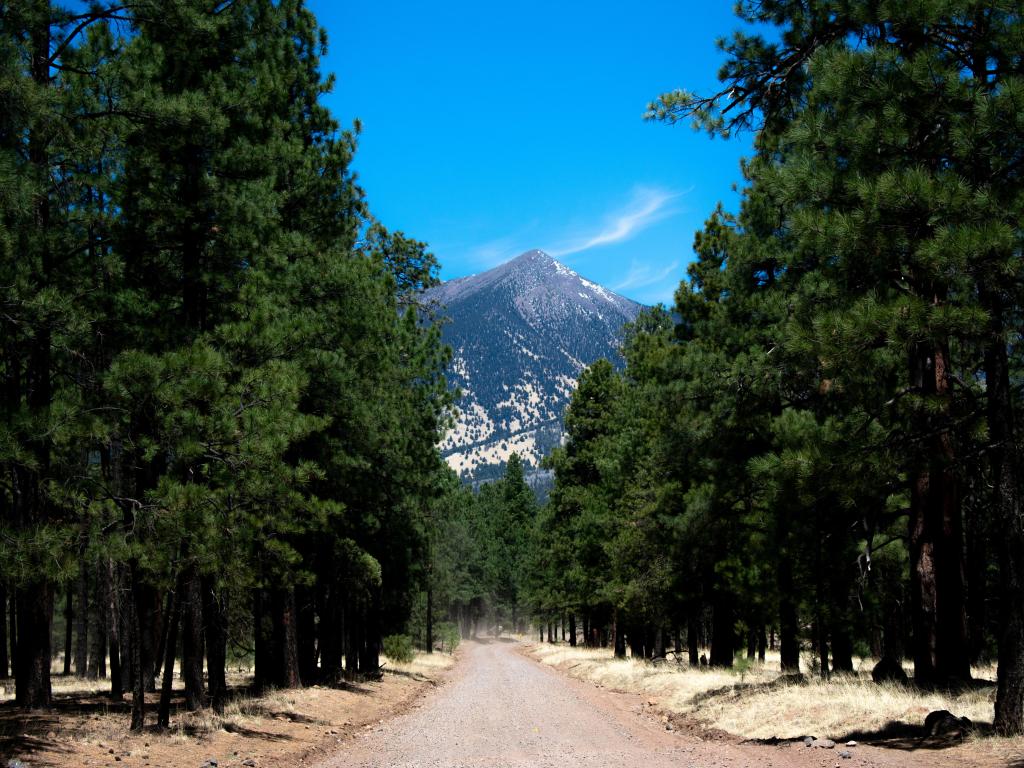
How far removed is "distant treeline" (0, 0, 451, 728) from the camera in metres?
10.1

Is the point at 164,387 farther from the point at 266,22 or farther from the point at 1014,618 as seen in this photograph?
the point at 1014,618

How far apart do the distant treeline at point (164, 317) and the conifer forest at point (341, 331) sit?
6cm

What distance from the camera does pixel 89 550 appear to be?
10133 mm

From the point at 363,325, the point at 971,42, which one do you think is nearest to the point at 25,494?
the point at 363,325

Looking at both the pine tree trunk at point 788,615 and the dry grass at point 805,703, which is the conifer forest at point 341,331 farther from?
the dry grass at point 805,703

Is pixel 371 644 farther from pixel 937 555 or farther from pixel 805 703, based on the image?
pixel 937 555

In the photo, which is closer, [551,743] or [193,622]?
[551,743]

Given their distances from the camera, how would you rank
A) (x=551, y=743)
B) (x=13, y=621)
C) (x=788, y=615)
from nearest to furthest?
(x=551, y=743), (x=788, y=615), (x=13, y=621)

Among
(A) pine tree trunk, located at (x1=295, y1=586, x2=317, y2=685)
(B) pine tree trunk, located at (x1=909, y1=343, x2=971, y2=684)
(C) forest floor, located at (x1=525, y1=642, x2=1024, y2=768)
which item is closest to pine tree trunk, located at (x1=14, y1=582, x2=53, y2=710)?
(A) pine tree trunk, located at (x1=295, y1=586, x2=317, y2=685)

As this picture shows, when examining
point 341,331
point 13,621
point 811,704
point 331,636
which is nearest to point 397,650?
point 331,636

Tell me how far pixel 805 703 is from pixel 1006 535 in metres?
5.17

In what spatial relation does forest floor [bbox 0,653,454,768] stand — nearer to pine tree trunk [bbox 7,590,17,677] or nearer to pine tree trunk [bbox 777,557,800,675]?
pine tree trunk [bbox 7,590,17,677]

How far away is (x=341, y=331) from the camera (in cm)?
1678

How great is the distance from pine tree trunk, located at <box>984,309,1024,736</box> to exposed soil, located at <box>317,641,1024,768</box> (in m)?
0.60
